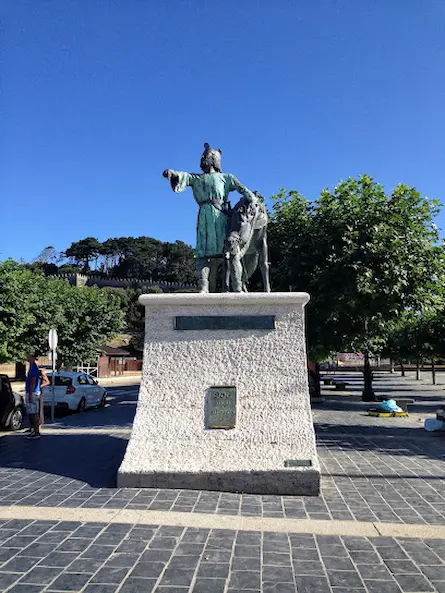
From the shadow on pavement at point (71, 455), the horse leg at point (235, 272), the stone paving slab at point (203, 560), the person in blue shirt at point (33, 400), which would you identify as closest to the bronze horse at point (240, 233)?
the horse leg at point (235, 272)

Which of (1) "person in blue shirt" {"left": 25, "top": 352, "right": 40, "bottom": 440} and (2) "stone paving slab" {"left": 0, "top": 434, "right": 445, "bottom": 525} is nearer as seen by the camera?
(2) "stone paving slab" {"left": 0, "top": 434, "right": 445, "bottom": 525}

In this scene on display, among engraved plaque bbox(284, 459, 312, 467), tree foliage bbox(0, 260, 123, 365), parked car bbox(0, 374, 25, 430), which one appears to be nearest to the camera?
engraved plaque bbox(284, 459, 312, 467)

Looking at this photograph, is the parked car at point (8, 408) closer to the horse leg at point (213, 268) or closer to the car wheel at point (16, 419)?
the car wheel at point (16, 419)

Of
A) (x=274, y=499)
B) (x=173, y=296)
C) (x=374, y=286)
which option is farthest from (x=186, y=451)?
(x=374, y=286)

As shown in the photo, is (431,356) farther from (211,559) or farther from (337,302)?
(211,559)

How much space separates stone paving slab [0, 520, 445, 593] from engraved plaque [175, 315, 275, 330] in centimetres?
232

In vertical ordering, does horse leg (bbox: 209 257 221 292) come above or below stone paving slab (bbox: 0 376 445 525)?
above

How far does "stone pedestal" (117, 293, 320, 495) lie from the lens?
17.4 ft

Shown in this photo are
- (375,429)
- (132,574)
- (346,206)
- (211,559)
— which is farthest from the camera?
(346,206)

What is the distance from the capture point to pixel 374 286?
38.1 ft

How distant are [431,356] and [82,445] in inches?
1059

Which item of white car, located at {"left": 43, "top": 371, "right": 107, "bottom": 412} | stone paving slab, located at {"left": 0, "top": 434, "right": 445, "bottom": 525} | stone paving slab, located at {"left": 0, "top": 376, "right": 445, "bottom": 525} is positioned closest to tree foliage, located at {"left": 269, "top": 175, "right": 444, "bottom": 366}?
stone paving slab, located at {"left": 0, "top": 376, "right": 445, "bottom": 525}

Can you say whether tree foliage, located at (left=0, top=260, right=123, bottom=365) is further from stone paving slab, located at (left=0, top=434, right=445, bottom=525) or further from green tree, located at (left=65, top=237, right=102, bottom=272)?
green tree, located at (left=65, top=237, right=102, bottom=272)

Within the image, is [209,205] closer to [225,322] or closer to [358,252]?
[225,322]
